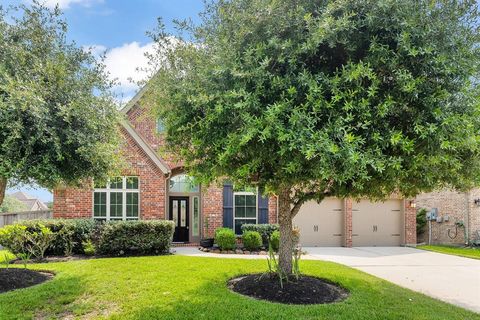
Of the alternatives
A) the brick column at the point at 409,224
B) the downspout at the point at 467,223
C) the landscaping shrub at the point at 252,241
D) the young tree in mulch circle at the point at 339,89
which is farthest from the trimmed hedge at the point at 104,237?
the downspout at the point at 467,223

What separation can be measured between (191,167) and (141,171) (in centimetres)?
806

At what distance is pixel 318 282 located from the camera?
25.6 ft

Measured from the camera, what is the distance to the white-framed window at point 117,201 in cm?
1441

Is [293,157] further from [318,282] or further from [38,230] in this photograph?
[38,230]

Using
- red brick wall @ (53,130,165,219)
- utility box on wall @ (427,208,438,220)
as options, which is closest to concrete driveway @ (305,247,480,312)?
utility box on wall @ (427,208,438,220)

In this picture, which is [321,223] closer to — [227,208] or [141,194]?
[227,208]

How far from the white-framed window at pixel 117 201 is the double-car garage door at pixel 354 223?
6.83 meters

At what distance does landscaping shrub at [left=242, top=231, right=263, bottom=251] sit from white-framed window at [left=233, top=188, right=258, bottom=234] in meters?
1.37

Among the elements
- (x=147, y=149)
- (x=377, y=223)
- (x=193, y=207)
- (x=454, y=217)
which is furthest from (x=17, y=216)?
(x=454, y=217)

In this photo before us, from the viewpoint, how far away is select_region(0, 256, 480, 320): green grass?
20.2 feet

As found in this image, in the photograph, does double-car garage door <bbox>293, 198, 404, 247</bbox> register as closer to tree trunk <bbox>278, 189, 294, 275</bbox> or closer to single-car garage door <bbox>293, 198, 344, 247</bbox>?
single-car garage door <bbox>293, 198, 344, 247</bbox>

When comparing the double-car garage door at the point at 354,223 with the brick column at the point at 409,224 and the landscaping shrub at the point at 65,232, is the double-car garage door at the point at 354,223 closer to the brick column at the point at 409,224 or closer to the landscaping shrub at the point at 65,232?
the brick column at the point at 409,224

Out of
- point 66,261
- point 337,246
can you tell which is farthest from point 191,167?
point 337,246

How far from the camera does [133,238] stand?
1218cm
